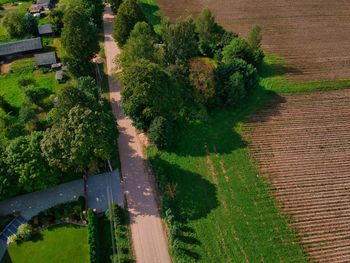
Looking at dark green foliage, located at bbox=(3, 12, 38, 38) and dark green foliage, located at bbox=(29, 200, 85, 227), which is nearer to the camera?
dark green foliage, located at bbox=(29, 200, 85, 227)

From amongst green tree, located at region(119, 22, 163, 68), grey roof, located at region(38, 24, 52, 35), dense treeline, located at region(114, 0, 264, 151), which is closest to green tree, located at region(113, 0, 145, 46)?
dense treeline, located at region(114, 0, 264, 151)

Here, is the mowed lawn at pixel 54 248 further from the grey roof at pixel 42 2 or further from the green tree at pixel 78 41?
the grey roof at pixel 42 2

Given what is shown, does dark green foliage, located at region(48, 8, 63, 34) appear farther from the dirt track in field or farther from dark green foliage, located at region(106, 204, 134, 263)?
dark green foliage, located at region(106, 204, 134, 263)

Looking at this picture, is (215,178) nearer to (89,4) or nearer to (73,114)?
(73,114)

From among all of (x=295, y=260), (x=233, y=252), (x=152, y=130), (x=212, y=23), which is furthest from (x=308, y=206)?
(x=212, y=23)

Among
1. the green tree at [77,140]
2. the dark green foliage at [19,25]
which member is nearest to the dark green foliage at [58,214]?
the green tree at [77,140]

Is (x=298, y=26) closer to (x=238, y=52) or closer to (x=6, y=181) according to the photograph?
(x=238, y=52)
